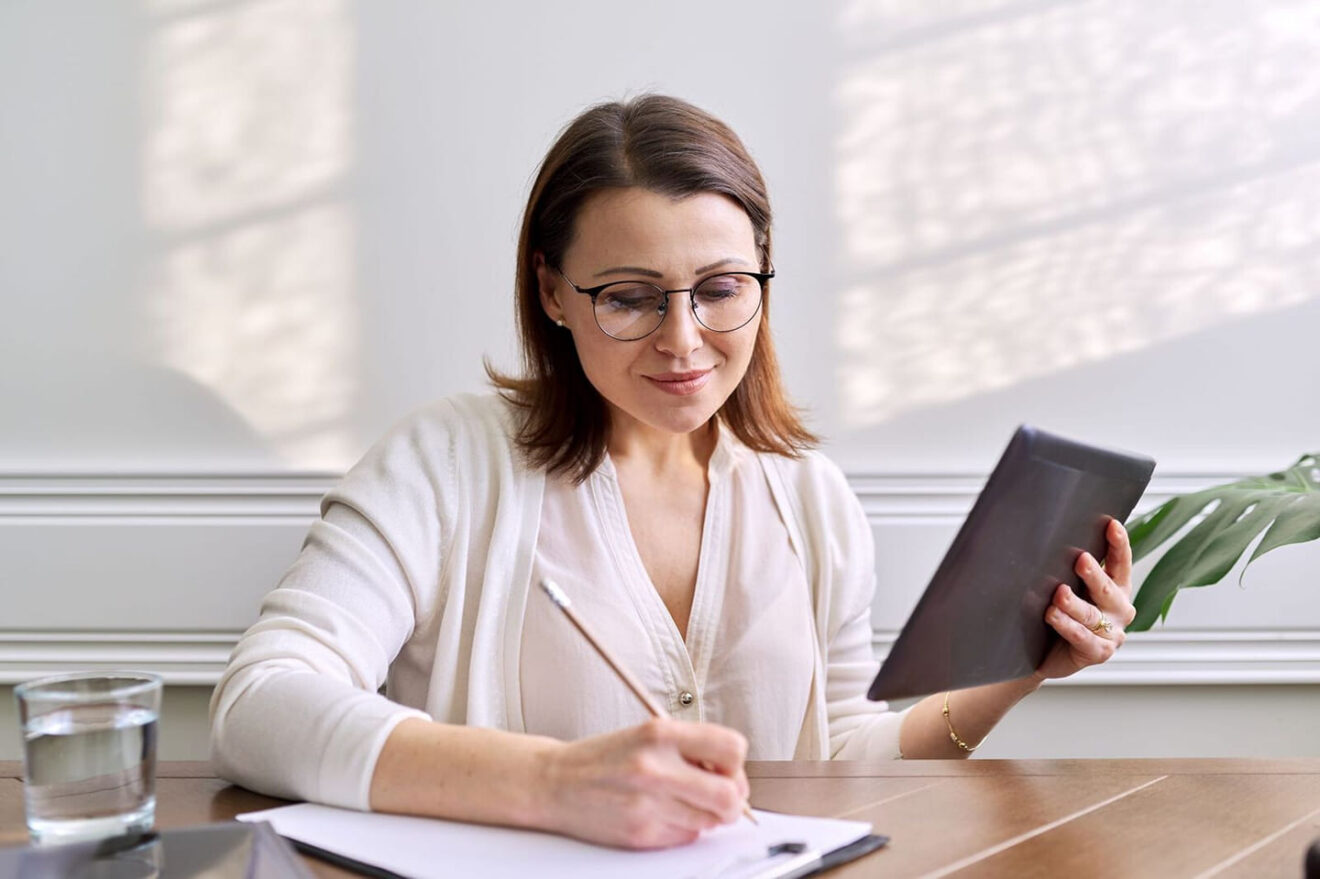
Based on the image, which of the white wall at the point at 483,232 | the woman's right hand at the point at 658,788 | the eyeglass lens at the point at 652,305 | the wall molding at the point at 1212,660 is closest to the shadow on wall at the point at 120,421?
the white wall at the point at 483,232

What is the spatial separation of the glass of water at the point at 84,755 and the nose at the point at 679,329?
66cm

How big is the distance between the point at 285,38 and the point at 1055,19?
1154mm

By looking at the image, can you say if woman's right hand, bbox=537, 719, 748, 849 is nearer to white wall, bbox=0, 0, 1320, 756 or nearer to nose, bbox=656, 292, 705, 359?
nose, bbox=656, 292, 705, 359

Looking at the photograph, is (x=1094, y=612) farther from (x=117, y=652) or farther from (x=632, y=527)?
(x=117, y=652)

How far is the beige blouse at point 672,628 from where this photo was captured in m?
1.36

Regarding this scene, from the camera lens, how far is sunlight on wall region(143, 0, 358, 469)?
1.84 meters

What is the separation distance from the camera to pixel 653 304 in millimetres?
1326

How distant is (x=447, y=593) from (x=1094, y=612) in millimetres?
677

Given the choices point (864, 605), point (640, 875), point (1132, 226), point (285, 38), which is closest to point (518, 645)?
point (864, 605)

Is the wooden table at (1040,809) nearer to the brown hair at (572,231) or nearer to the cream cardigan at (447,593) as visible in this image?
the cream cardigan at (447,593)

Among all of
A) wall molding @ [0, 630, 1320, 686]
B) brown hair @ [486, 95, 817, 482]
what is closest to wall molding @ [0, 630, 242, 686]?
wall molding @ [0, 630, 1320, 686]

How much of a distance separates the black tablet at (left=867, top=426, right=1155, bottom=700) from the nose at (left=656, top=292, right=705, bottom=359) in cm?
44

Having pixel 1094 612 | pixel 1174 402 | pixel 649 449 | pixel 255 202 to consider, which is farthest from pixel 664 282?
pixel 1174 402

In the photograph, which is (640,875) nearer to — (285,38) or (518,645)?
(518,645)
